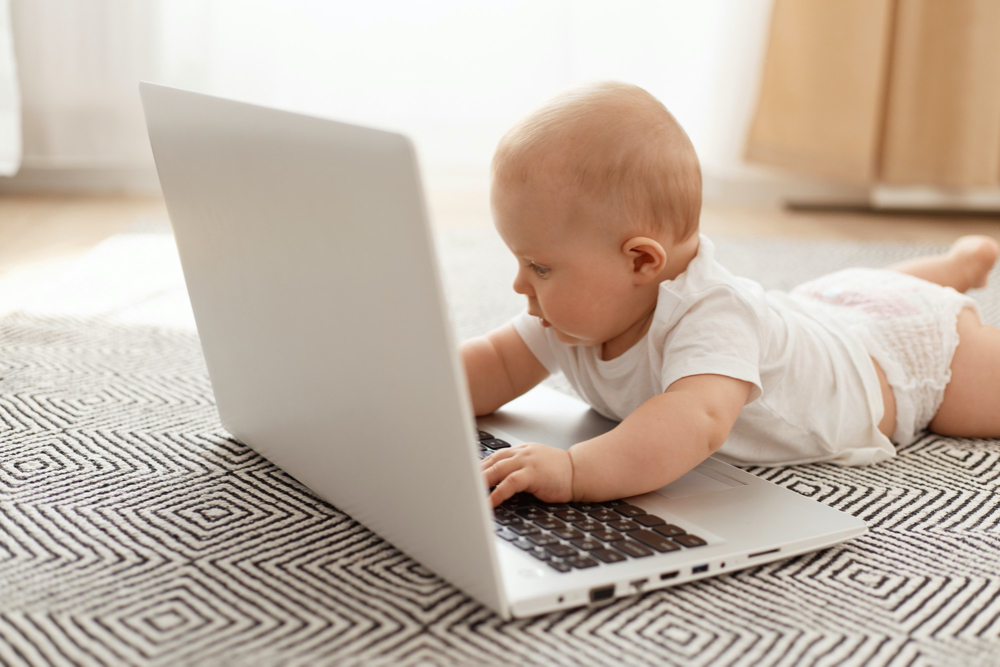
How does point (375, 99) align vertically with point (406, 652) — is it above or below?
above

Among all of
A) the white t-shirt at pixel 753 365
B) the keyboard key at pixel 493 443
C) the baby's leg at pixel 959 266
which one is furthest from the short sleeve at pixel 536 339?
the baby's leg at pixel 959 266

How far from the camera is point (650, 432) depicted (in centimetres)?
72

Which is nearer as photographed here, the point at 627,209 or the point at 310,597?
the point at 310,597

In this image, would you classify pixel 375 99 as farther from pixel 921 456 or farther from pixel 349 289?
pixel 349 289

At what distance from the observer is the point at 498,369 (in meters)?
0.93

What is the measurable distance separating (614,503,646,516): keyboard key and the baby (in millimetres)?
11

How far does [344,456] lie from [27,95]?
1.91 m

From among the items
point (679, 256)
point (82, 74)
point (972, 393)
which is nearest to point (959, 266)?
point (972, 393)

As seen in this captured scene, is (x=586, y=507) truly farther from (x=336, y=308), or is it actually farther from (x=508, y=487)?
(x=336, y=308)

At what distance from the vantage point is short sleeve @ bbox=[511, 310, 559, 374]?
3.08ft

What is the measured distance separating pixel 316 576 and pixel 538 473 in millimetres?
170

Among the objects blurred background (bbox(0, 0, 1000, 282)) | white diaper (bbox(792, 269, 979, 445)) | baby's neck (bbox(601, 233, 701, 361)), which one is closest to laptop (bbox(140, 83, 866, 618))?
baby's neck (bbox(601, 233, 701, 361))

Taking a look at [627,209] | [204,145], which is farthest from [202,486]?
[627,209]

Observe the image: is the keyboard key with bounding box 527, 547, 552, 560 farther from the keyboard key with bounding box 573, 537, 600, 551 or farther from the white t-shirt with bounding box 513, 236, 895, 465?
the white t-shirt with bounding box 513, 236, 895, 465
